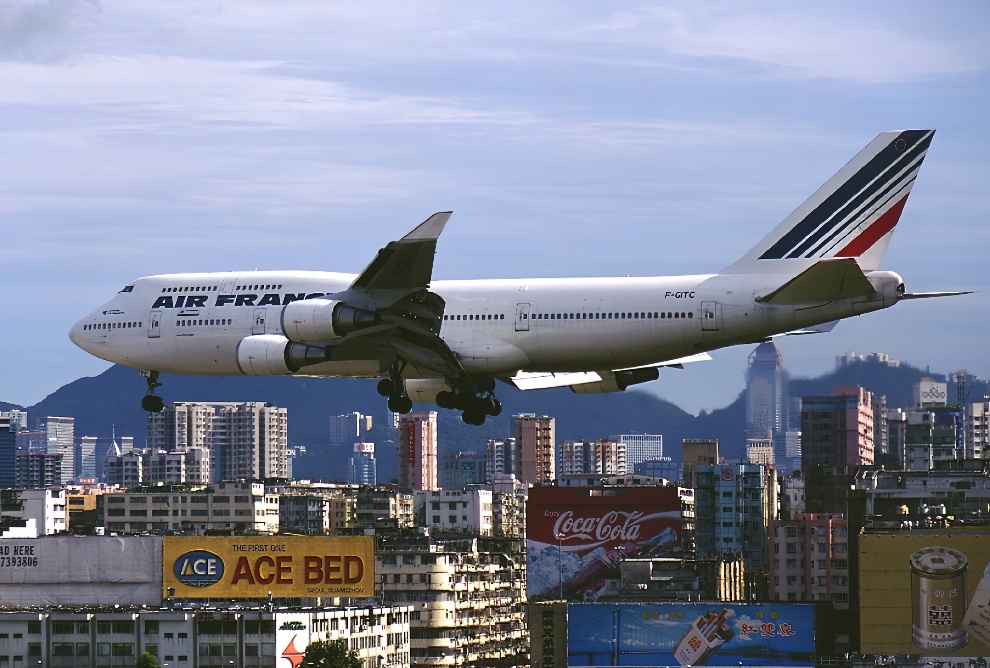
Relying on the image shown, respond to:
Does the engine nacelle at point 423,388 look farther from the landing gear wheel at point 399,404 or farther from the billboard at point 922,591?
the billboard at point 922,591

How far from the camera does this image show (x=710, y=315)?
196ft

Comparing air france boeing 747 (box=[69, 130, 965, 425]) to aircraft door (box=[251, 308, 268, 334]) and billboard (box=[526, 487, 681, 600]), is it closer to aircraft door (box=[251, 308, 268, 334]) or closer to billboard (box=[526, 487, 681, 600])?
aircraft door (box=[251, 308, 268, 334])

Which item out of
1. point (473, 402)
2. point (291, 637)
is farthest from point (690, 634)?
point (473, 402)

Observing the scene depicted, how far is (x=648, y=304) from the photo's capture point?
60.5 metres

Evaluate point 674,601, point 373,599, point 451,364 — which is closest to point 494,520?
point 373,599

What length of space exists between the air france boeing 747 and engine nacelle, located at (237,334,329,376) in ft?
0.16

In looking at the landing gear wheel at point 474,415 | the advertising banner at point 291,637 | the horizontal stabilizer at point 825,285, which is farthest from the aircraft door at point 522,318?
the advertising banner at point 291,637

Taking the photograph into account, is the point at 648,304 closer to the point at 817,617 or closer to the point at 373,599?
the point at 817,617

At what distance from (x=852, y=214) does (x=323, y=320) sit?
17.6 meters

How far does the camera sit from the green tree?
86375mm

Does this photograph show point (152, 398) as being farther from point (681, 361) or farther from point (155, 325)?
point (681, 361)

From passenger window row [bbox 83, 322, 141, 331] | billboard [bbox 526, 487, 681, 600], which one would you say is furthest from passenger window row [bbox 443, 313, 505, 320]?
billboard [bbox 526, 487, 681, 600]

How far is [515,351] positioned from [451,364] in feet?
8.59

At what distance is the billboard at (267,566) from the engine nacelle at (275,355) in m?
41.8
